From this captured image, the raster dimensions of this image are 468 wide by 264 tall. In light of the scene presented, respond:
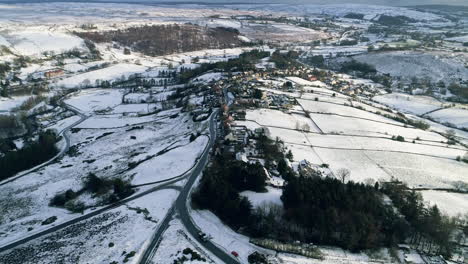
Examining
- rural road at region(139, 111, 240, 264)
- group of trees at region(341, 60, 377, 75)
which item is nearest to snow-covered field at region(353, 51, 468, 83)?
group of trees at region(341, 60, 377, 75)

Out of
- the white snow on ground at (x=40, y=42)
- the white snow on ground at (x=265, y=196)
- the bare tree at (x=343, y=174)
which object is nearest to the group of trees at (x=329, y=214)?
the white snow on ground at (x=265, y=196)

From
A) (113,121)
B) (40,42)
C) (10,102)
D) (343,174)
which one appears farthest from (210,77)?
(40,42)

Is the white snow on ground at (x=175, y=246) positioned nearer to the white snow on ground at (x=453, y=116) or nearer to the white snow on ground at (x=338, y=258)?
the white snow on ground at (x=338, y=258)

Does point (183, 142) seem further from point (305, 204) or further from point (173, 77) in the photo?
point (173, 77)

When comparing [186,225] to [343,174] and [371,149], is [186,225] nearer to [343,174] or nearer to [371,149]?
[343,174]

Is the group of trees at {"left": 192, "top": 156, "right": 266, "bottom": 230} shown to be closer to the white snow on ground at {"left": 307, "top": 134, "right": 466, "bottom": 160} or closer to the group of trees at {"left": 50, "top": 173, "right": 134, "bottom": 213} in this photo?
the group of trees at {"left": 50, "top": 173, "right": 134, "bottom": 213}

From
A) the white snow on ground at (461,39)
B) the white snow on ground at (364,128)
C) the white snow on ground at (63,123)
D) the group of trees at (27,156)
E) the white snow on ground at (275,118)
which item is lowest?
the white snow on ground at (63,123)
